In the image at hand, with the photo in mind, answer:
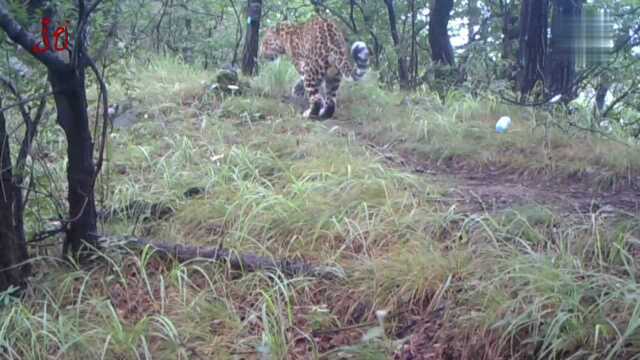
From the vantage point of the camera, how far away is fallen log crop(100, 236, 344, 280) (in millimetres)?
4008

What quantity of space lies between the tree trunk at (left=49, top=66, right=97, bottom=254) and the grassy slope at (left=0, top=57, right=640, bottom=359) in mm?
203

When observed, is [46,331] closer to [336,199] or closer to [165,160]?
[336,199]

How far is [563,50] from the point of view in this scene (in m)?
8.16

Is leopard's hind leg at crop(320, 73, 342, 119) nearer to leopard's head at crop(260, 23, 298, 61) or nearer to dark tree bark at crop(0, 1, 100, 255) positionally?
leopard's head at crop(260, 23, 298, 61)

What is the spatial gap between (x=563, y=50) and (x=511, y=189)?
339cm

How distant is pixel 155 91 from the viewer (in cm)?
864

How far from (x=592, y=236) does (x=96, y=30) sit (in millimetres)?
2995

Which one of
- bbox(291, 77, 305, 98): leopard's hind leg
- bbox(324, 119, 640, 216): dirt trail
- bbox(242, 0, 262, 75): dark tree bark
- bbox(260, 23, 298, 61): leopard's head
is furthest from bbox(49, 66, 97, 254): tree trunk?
bbox(242, 0, 262, 75): dark tree bark

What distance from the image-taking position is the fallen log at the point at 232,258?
4008mm

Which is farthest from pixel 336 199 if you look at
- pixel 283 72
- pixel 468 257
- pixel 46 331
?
pixel 283 72

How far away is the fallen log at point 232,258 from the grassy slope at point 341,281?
6cm

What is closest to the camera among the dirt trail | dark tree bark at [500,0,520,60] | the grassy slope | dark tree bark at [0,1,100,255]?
the grassy slope

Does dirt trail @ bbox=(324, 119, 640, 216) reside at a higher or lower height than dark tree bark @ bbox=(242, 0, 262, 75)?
lower

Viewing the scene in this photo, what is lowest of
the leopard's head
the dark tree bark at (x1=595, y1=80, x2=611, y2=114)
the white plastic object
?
the white plastic object
